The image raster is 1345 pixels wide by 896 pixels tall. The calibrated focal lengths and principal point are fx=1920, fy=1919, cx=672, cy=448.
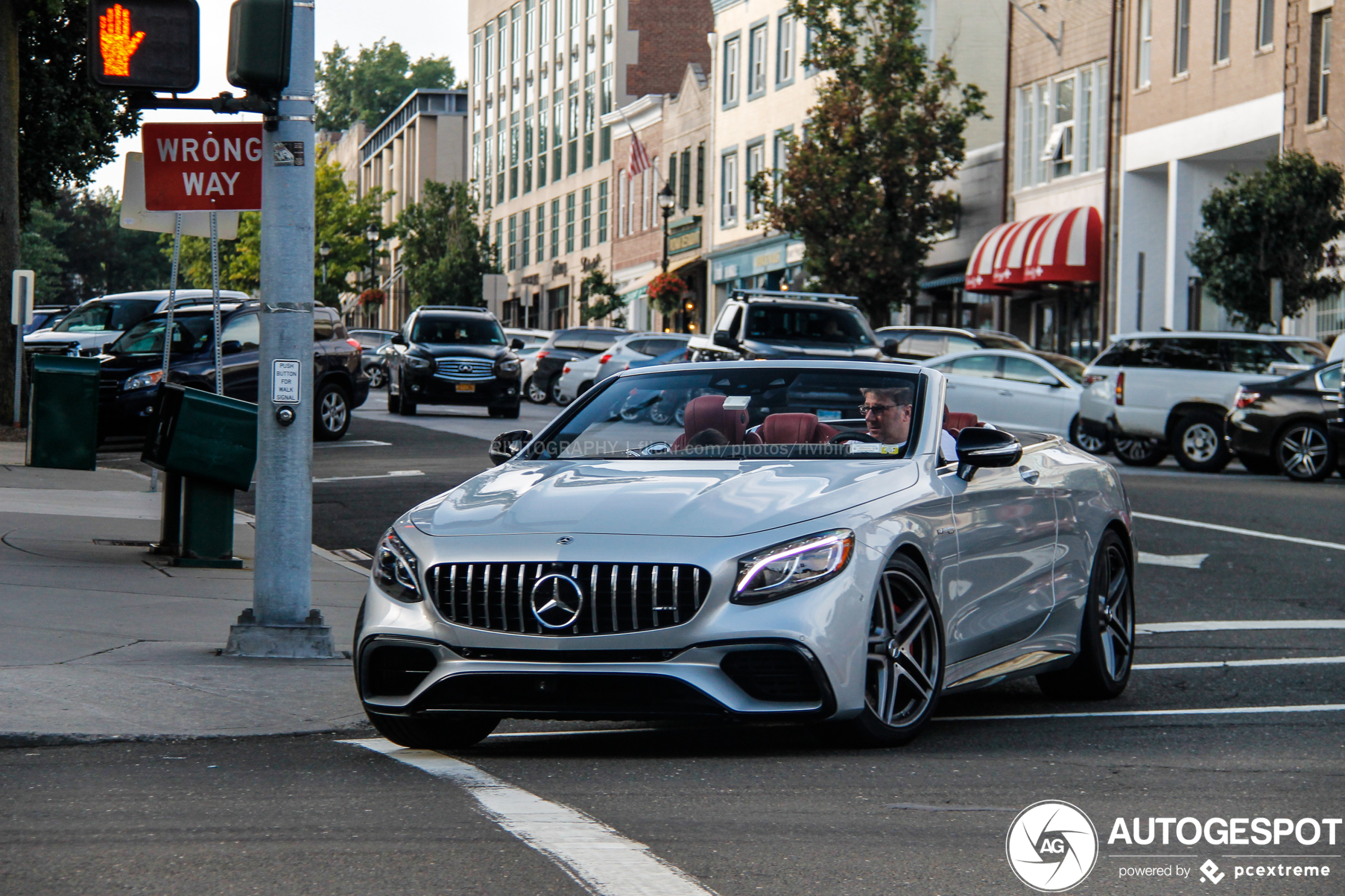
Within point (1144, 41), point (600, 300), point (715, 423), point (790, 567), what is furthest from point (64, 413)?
point (600, 300)

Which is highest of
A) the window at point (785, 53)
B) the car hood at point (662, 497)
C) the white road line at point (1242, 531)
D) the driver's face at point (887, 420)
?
the window at point (785, 53)

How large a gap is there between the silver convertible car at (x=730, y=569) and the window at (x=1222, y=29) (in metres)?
29.8

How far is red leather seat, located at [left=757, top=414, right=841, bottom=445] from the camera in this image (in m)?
7.41

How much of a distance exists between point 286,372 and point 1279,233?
23660 mm

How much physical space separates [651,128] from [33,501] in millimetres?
Answer: 52172

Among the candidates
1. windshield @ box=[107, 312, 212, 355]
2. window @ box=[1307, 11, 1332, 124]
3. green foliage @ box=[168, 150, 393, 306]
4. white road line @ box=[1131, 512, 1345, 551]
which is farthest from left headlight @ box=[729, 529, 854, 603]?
green foliage @ box=[168, 150, 393, 306]

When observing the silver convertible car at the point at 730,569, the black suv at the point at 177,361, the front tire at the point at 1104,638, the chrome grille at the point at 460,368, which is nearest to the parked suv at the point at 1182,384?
the chrome grille at the point at 460,368

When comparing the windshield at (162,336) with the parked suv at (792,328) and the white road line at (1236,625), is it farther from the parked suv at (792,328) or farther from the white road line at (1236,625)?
the white road line at (1236,625)

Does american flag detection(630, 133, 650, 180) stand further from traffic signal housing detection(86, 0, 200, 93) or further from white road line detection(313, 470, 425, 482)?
traffic signal housing detection(86, 0, 200, 93)

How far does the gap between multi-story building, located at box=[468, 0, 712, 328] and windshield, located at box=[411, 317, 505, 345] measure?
124ft

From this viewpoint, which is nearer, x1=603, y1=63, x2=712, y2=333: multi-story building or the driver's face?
the driver's face

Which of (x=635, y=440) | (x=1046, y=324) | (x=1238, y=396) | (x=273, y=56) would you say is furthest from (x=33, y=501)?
(x=1046, y=324)

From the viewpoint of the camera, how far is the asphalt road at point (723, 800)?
4.80m

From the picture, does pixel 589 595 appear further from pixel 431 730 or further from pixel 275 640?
pixel 275 640
